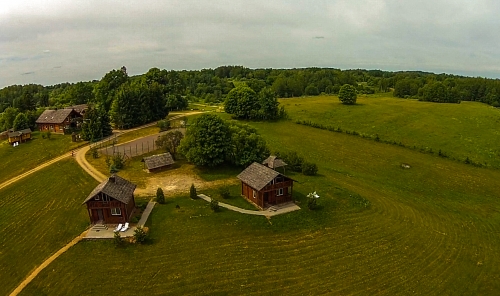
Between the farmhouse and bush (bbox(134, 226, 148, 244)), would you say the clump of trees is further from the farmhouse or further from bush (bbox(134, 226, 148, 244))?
the farmhouse

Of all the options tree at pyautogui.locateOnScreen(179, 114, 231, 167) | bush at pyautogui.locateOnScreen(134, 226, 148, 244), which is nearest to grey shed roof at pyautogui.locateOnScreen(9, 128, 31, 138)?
tree at pyautogui.locateOnScreen(179, 114, 231, 167)

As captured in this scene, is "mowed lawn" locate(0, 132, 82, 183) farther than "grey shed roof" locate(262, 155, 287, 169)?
Yes

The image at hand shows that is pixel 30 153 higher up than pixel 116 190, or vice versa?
pixel 116 190

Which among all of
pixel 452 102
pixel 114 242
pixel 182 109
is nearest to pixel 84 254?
pixel 114 242

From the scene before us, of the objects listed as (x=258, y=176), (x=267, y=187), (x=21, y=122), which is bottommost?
(x=267, y=187)

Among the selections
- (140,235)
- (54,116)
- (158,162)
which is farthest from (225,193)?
(54,116)

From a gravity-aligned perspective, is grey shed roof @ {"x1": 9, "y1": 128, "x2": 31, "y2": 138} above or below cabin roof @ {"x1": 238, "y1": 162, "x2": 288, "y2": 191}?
above

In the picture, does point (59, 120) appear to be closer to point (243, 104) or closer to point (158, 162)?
point (158, 162)

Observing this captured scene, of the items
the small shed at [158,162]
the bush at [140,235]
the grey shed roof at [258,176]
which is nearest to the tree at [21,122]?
the small shed at [158,162]
